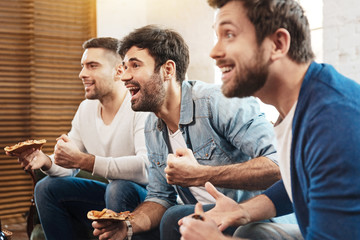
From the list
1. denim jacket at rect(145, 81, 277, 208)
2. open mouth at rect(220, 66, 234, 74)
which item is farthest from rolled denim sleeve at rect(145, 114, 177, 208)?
open mouth at rect(220, 66, 234, 74)

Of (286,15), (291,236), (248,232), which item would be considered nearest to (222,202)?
(248,232)

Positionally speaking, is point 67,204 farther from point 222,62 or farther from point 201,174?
point 222,62

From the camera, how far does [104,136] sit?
8.23ft

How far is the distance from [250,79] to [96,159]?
1.33 m

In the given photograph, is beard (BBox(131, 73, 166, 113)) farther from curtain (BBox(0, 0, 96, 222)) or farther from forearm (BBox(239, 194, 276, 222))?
curtain (BBox(0, 0, 96, 222))

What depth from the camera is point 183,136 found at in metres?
1.84

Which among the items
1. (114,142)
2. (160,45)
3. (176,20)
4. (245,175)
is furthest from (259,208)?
(176,20)

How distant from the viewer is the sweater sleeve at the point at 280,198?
51.3 inches

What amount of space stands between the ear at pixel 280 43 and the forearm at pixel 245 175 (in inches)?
24.5

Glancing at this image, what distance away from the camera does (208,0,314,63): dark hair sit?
102 centimetres

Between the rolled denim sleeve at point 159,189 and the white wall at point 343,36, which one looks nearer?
the rolled denim sleeve at point 159,189

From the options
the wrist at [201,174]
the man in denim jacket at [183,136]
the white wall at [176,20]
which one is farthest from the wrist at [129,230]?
the white wall at [176,20]

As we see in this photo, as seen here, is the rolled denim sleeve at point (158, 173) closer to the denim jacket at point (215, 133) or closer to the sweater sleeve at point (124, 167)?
the denim jacket at point (215, 133)

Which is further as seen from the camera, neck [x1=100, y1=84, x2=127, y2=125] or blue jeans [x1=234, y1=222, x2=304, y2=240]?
neck [x1=100, y1=84, x2=127, y2=125]
